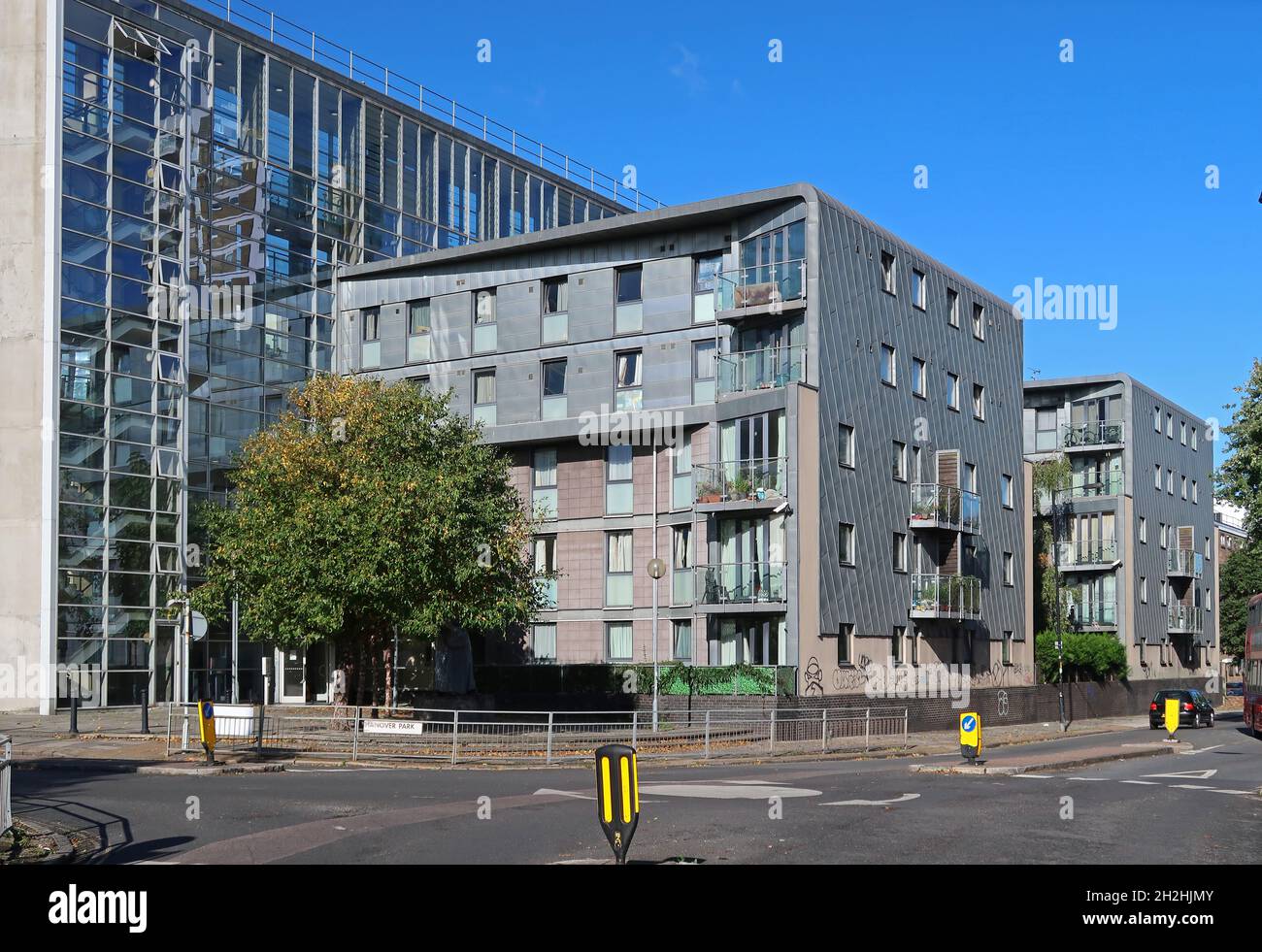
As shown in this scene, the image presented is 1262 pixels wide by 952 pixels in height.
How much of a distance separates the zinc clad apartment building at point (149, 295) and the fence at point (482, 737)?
31.9 ft

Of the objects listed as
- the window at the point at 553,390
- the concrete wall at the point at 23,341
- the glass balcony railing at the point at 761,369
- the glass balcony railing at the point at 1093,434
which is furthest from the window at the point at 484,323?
→ the glass balcony railing at the point at 1093,434

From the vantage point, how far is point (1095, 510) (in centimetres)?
6812

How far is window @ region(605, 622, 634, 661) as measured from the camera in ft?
144

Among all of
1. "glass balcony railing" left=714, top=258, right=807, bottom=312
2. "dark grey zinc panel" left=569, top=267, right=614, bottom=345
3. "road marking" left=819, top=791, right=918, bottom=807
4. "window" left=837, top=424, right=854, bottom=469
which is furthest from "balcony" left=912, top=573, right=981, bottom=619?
"road marking" left=819, top=791, right=918, bottom=807

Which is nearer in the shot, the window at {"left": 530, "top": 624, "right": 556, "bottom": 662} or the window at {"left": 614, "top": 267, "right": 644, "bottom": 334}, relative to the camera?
the window at {"left": 614, "top": 267, "right": 644, "bottom": 334}

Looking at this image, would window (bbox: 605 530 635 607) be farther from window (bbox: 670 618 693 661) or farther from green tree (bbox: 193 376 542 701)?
green tree (bbox: 193 376 542 701)

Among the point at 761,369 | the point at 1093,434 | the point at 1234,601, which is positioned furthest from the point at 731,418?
the point at 1234,601

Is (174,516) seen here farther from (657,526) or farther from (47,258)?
(657,526)

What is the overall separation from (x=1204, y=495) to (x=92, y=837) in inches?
3001

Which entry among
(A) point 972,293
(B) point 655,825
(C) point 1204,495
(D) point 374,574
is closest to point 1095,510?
(C) point 1204,495

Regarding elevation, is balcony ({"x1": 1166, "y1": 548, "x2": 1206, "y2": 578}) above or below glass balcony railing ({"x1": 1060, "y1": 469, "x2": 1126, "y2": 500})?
below

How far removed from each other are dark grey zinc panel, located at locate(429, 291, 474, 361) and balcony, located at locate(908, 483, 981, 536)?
16.3 m

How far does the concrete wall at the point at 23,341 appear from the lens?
40938mm

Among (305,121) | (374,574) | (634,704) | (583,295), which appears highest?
(305,121)
